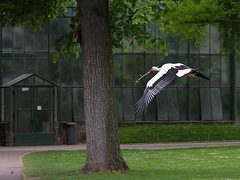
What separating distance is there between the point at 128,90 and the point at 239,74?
863 cm

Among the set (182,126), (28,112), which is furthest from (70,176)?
(182,126)

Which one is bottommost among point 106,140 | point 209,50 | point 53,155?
point 53,155

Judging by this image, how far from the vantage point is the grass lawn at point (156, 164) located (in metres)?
12.3

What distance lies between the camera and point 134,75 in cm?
3556

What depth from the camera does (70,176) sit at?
11.9 m

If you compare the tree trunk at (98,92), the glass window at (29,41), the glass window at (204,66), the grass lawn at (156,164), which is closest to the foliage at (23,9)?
the tree trunk at (98,92)

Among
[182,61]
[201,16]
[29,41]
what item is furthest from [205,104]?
[29,41]

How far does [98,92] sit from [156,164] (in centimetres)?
531

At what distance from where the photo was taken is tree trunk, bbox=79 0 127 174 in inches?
472

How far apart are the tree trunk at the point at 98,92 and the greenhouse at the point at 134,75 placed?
1965 cm

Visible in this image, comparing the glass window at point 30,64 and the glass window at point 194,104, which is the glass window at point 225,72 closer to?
the glass window at point 194,104

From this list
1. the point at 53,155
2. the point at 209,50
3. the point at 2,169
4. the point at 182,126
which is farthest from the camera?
the point at 209,50

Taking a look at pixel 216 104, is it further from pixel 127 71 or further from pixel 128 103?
pixel 127 71

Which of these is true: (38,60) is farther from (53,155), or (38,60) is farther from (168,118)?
(53,155)
